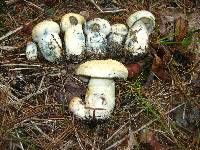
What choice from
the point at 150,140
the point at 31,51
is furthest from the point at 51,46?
the point at 150,140

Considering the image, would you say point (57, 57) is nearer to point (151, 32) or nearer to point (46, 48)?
point (46, 48)

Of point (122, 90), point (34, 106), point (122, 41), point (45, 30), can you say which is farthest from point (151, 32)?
point (34, 106)

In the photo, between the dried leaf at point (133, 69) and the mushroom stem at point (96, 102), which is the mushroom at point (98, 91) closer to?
the mushroom stem at point (96, 102)

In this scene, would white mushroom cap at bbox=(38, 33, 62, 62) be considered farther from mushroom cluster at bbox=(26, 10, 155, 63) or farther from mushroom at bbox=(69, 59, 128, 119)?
mushroom at bbox=(69, 59, 128, 119)

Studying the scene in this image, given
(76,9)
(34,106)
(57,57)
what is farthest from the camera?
(76,9)

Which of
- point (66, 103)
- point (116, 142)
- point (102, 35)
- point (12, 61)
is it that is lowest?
point (116, 142)

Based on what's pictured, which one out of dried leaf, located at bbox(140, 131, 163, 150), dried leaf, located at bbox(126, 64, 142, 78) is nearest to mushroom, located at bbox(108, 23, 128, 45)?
dried leaf, located at bbox(126, 64, 142, 78)
